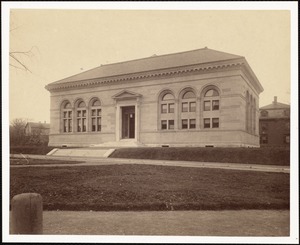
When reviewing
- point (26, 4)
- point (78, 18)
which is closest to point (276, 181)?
point (78, 18)

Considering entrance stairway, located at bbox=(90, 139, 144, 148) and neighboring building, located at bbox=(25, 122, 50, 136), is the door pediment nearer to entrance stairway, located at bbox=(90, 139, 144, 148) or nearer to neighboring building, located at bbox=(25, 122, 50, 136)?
entrance stairway, located at bbox=(90, 139, 144, 148)

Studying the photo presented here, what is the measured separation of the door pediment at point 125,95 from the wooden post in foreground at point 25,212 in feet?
89.3

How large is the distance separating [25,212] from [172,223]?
356 cm

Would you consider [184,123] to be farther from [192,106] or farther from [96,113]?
[96,113]

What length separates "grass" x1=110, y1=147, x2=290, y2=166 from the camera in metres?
17.2

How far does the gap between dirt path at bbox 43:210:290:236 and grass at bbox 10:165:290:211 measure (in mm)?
360

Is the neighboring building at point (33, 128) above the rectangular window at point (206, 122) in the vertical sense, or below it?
below

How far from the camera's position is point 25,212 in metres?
5.45

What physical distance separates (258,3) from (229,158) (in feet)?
41.9

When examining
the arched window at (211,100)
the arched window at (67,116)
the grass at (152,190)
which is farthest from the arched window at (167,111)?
the grass at (152,190)

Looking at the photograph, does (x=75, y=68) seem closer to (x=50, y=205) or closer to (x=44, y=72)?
(x=44, y=72)

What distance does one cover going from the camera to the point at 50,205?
29.2ft

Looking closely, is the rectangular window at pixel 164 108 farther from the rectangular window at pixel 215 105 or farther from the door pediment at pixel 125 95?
the rectangular window at pixel 215 105

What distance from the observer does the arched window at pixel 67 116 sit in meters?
35.9
